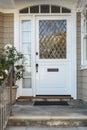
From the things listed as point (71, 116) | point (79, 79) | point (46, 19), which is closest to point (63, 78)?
point (79, 79)

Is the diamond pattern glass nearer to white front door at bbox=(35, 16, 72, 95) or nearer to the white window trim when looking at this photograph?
white front door at bbox=(35, 16, 72, 95)

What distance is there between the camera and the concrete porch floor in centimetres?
498

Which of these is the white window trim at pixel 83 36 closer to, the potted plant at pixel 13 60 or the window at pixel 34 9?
the window at pixel 34 9

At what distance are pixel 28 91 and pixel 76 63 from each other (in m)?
1.46

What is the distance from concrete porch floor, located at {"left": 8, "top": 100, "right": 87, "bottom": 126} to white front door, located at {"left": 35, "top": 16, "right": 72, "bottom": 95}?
0.85 metres

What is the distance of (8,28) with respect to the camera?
24.3ft

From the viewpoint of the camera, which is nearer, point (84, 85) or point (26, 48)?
point (84, 85)

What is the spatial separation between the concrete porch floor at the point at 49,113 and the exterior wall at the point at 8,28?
69.7 inches

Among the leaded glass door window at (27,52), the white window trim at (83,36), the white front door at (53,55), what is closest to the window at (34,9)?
the white front door at (53,55)

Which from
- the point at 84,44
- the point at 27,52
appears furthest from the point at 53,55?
the point at 84,44

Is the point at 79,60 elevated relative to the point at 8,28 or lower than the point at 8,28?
lower

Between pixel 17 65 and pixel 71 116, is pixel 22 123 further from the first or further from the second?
pixel 17 65

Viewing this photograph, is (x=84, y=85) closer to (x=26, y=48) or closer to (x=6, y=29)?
(x=26, y=48)

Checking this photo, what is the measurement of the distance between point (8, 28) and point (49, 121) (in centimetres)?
329
